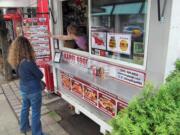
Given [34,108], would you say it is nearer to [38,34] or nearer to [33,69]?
[33,69]

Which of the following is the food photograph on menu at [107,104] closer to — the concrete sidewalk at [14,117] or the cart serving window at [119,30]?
the cart serving window at [119,30]

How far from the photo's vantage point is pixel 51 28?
4379 millimetres

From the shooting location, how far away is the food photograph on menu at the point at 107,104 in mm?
2935

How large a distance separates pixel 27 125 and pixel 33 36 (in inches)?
72.6

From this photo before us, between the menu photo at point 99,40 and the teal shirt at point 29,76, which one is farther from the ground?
the menu photo at point 99,40

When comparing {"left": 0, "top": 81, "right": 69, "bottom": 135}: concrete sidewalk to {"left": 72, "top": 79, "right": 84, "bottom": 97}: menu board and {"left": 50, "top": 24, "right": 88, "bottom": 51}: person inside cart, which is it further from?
{"left": 50, "top": 24, "right": 88, "bottom": 51}: person inside cart

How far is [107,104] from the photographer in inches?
120

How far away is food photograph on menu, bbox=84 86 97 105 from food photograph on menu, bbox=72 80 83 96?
17 centimetres

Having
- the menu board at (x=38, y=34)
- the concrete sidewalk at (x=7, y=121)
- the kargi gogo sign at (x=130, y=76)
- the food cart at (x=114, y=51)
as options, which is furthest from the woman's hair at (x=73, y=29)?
the concrete sidewalk at (x=7, y=121)

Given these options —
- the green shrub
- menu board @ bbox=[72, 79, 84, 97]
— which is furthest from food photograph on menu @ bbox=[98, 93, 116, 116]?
the green shrub

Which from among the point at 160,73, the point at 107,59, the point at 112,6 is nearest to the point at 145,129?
the point at 160,73

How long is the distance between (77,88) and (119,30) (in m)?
1.43

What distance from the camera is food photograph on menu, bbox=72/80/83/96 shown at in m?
3.70

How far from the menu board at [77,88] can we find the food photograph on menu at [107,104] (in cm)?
57
